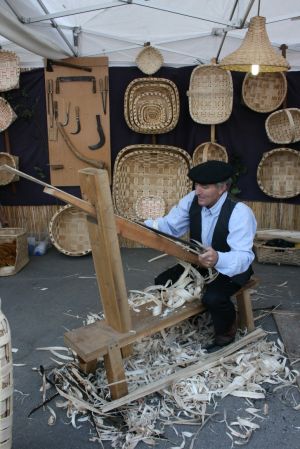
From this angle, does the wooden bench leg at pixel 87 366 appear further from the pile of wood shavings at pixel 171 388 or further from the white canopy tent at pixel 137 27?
the white canopy tent at pixel 137 27

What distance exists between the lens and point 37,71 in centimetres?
516

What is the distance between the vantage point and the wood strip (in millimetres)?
2250

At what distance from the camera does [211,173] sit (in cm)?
259

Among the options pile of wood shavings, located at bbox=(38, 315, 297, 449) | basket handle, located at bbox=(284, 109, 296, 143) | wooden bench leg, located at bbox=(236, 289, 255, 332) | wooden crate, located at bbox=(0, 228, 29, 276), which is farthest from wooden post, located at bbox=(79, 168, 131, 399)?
basket handle, located at bbox=(284, 109, 296, 143)

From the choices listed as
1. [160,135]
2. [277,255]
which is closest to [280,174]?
[277,255]

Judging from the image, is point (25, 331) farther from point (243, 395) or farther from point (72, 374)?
point (243, 395)

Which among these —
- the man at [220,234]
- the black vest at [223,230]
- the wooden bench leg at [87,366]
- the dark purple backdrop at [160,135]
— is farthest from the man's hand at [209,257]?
the dark purple backdrop at [160,135]

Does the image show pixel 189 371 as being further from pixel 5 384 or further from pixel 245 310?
pixel 5 384

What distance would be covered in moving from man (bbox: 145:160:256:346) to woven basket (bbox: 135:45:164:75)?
2.62 metres

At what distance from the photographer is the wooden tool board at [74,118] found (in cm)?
513

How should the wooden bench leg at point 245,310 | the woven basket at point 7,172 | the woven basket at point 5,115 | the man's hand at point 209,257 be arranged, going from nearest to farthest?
1. the man's hand at point 209,257
2. the wooden bench leg at point 245,310
3. the woven basket at point 5,115
4. the woven basket at point 7,172

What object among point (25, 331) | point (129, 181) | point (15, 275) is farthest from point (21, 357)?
point (129, 181)

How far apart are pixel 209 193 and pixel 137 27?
2789 millimetres

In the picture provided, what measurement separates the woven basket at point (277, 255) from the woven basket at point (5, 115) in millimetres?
3362
